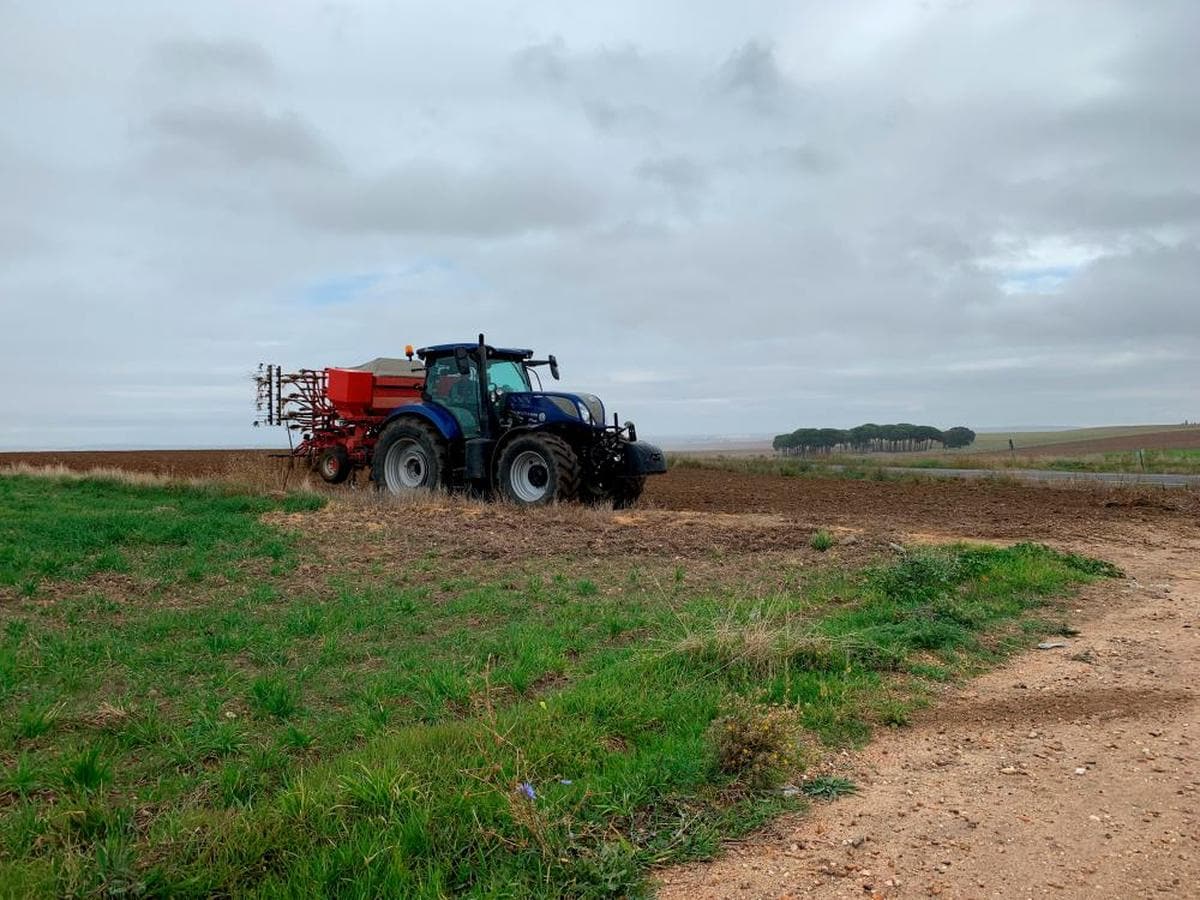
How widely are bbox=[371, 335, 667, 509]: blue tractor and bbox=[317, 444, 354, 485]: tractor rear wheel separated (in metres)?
1.76

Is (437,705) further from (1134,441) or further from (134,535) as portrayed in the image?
(1134,441)

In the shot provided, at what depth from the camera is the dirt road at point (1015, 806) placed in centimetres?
315

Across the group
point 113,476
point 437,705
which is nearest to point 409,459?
point 113,476

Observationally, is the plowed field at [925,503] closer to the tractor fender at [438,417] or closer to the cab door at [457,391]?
the tractor fender at [438,417]

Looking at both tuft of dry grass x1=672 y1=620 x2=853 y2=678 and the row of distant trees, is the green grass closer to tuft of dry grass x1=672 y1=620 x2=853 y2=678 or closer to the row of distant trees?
tuft of dry grass x1=672 y1=620 x2=853 y2=678

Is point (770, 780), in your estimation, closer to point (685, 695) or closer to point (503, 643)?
point (685, 695)

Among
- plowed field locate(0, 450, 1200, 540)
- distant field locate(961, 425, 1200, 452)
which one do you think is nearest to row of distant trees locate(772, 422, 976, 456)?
distant field locate(961, 425, 1200, 452)

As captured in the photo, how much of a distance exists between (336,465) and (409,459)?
240cm

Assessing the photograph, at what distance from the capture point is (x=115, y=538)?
10.6 m

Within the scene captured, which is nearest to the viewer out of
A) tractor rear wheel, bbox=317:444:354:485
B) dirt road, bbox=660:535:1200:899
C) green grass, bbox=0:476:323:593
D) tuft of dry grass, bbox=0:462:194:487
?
dirt road, bbox=660:535:1200:899

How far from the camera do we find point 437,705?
5.06m

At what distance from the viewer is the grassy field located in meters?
3.36

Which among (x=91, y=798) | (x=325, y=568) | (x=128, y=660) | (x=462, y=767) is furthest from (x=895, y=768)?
(x=325, y=568)

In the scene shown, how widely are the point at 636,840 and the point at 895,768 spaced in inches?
57.0
